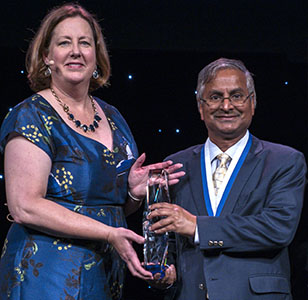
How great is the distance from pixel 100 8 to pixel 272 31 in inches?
42.5

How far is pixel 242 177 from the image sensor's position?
2.39 m

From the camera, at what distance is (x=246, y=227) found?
2.28 m

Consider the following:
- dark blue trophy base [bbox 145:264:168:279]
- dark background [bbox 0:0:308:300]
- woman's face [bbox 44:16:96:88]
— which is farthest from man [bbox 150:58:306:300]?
dark background [bbox 0:0:308:300]

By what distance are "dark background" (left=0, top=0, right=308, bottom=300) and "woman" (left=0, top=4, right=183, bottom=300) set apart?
1.25 meters

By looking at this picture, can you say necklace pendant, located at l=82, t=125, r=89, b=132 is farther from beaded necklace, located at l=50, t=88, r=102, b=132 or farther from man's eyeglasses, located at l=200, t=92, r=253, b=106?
man's eyeglasses, located at l=200, t=92, r=253, b=106

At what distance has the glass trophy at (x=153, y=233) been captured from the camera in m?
2.23

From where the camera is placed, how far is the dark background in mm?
3607

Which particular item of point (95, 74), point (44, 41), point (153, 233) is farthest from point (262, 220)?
point (44, 41)

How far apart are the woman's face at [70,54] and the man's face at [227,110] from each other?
0.53m

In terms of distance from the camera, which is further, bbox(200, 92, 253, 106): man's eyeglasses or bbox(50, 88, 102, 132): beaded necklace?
bbox(200, 92, 253, 106): man's eyeglasses

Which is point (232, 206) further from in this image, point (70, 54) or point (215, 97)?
point (70, 54)

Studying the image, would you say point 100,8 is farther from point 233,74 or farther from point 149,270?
point 149,270

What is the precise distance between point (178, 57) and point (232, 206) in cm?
162

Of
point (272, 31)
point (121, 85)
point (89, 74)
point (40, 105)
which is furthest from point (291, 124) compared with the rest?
point (40, 105)
